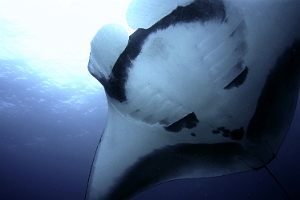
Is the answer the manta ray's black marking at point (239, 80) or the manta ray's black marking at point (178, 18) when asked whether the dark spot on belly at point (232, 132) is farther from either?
the manta ray's black marking at point (178, 18)

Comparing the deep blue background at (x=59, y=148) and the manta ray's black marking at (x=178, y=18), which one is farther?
the deep blue background at (x=59, y=148)

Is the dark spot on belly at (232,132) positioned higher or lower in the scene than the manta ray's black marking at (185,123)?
lower

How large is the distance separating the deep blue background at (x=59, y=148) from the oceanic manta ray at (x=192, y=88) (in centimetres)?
Answer: 770

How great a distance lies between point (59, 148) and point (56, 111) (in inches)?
313

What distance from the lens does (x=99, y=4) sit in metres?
5.01

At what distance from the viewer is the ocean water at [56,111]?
5.76 metres

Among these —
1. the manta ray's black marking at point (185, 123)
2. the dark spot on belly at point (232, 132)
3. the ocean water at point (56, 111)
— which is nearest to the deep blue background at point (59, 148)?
the ocean water at point (56, 111)

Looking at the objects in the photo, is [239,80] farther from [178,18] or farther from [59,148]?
[59,148]

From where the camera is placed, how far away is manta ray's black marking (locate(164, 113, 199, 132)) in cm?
184

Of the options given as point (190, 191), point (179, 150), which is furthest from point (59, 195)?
point (179, 150)

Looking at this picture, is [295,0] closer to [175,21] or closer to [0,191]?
[175,21]

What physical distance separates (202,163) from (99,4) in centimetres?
449

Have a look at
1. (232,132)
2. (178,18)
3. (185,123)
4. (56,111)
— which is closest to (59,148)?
(56,111)

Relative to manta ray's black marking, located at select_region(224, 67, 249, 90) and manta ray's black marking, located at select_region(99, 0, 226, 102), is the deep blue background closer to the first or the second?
manta ray's black marking, located at select_region(99, 0, 226, 102)
